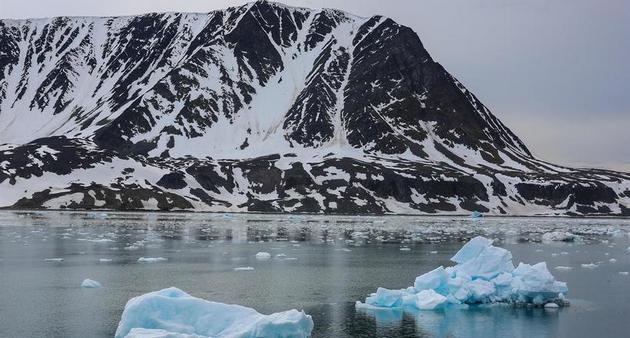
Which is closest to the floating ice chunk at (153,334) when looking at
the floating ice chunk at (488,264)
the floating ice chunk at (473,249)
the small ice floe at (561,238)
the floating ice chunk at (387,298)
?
the floating ice chunk at (387,298)

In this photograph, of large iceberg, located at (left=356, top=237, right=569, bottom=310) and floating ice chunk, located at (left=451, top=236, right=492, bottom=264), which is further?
floating ice chunk, located at (left=451, top=236, right=492, bottom=264)

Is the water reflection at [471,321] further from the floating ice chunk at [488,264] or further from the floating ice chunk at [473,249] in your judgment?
the floating ice chunk at [473,249]

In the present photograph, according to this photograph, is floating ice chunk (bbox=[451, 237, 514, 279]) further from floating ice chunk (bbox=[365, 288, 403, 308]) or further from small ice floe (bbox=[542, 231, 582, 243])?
small ice floe (bbox=[542, 231, 582, 243])

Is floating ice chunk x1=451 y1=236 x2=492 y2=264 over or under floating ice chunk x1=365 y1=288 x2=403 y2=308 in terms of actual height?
over

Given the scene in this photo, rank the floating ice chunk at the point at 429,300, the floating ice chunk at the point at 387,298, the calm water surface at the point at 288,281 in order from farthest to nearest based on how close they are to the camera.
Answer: the floating ice chunk at the point at 429,300
the floating ice chunk at the point at 387,298
the calm water surface at the point at 288,281

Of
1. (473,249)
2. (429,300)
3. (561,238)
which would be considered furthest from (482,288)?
(561,238)

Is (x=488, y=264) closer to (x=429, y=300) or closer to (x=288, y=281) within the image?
(x=429, y=300)

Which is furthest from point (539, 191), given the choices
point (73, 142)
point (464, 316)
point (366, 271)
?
point (464, 316)

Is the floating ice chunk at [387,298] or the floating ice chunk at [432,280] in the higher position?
the floating ice chunk at [432,280]

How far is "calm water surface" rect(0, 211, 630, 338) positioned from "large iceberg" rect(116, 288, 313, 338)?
69.8 inches

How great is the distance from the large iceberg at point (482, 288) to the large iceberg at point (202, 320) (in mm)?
7501

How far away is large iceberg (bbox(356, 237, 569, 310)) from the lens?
1009 inches

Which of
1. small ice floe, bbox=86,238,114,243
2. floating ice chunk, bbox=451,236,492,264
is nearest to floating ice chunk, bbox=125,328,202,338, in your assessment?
floating ice chunk, bbox=451,236,492,264

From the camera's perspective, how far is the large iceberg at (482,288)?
2562cm
